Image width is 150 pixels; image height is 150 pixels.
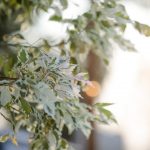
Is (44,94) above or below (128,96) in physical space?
above

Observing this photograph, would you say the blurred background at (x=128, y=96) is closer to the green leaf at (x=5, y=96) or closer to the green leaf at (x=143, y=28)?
the green leaf at (x=143, y=28)

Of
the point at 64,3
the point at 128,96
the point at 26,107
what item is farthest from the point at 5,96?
the point at 128,96

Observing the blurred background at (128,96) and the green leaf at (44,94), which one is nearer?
the green leaf at (44,94)

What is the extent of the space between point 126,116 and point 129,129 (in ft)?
1.90

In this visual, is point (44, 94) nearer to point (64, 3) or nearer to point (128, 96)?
point (64, 3)

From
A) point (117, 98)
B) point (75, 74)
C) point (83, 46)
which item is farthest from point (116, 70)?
point (75, 74)

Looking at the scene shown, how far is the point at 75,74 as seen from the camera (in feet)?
3.30

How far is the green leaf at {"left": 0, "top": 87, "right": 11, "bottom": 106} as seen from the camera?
90cm

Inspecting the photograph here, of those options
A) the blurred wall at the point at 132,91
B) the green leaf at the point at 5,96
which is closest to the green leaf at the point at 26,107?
the green leaf at the point at 5,96

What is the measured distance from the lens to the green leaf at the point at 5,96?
0.90 m

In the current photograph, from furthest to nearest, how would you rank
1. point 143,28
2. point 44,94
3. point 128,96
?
point 128,96 < point 143,28 < point 44,94

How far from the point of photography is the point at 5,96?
0.90 m

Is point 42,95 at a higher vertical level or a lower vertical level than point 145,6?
higher

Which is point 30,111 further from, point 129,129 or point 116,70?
point 129,129
